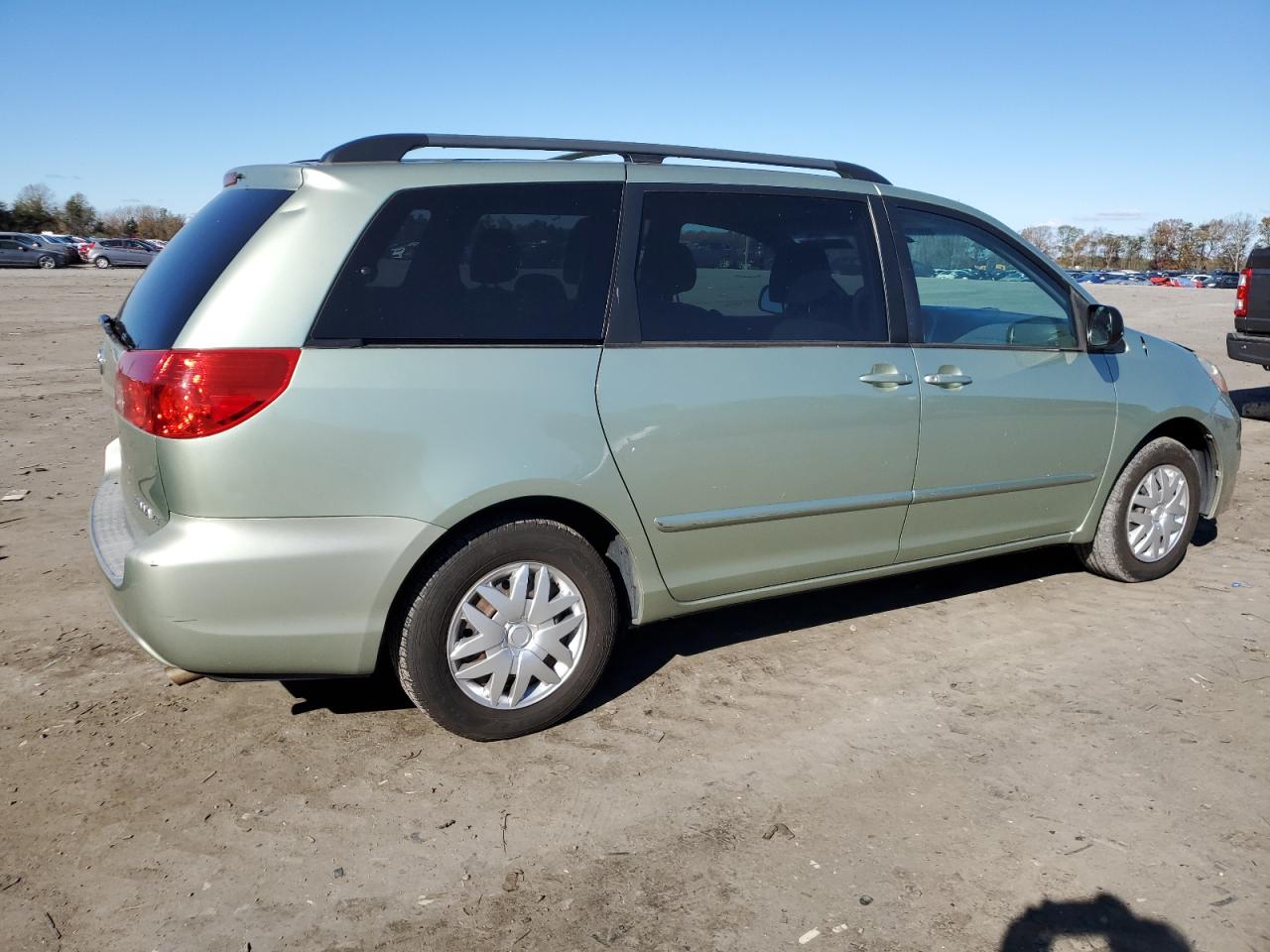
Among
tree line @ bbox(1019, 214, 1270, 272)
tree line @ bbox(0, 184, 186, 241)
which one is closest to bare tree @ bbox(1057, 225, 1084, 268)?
tree line @ bbox(1019, 214, 1270, 272)

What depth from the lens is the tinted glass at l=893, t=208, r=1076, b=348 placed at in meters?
4.38

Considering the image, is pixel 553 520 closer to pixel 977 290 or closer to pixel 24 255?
pixel 977 290

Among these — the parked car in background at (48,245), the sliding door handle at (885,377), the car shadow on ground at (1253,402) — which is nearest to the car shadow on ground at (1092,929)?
the sliding door handle at (885,377)

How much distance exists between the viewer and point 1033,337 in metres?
4.71

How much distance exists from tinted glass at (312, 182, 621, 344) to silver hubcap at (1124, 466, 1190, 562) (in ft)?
10.1

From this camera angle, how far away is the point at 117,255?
162 ft

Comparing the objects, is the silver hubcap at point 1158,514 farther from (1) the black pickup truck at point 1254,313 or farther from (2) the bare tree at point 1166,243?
(2) the bare tree at point 1166,243

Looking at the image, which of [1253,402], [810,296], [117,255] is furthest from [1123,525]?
[117,255]

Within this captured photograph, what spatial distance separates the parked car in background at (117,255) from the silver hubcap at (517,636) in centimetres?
5141

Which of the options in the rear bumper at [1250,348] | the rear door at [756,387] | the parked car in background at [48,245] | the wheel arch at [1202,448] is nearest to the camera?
the rear door at [756,387]

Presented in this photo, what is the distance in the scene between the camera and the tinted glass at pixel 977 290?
438 cm

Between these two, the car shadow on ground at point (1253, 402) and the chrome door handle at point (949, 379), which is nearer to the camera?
the chrome door handle at point (949, 379)

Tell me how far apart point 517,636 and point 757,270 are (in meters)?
1.66

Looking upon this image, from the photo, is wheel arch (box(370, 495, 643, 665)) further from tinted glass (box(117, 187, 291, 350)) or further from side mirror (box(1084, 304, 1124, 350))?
side mirror (box(1084, 304, 1124, 350))
